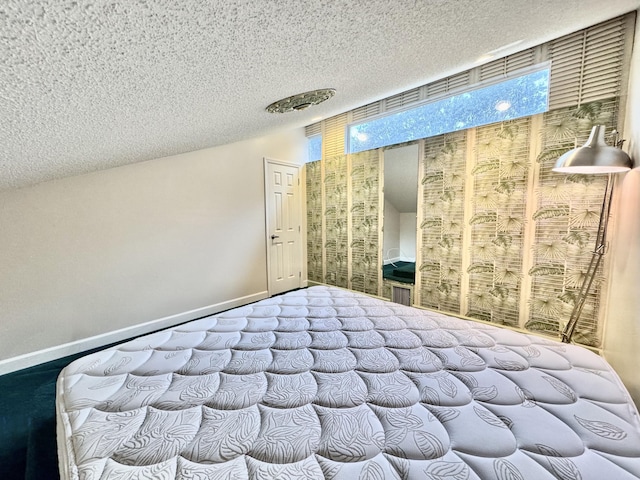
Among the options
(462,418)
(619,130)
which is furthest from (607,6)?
(462,418)

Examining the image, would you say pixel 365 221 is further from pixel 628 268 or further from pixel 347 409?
pixel 347 409

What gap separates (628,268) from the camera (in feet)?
5.82

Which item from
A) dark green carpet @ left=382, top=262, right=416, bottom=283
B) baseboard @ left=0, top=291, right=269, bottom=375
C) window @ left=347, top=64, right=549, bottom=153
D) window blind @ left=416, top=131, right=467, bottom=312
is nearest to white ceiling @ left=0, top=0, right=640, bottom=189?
window @ left=347, top=64, right=549, bottom=153

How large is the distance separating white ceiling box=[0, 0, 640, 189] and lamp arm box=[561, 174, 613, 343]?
128cm

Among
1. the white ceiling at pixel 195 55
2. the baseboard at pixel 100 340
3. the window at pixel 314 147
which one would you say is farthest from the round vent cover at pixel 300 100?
the window at pixel 314 147

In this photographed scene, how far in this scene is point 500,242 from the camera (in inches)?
110

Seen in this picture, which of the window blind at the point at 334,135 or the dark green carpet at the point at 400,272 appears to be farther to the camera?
the window blind at the point at 334,135

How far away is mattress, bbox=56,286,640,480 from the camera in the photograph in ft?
2.54

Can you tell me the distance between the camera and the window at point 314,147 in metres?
4.58

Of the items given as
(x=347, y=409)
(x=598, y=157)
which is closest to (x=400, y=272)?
(x=598, y=157)

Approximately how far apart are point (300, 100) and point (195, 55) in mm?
921

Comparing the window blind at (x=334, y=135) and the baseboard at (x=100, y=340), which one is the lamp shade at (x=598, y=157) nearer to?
the window blind at (x=334, y=135)

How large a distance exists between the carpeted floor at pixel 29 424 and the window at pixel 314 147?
3999mm

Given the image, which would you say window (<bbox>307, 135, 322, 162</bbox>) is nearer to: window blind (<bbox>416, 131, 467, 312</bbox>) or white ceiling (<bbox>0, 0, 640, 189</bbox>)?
window blind (<bbox>416, 131, 467, 312</bbox>)
